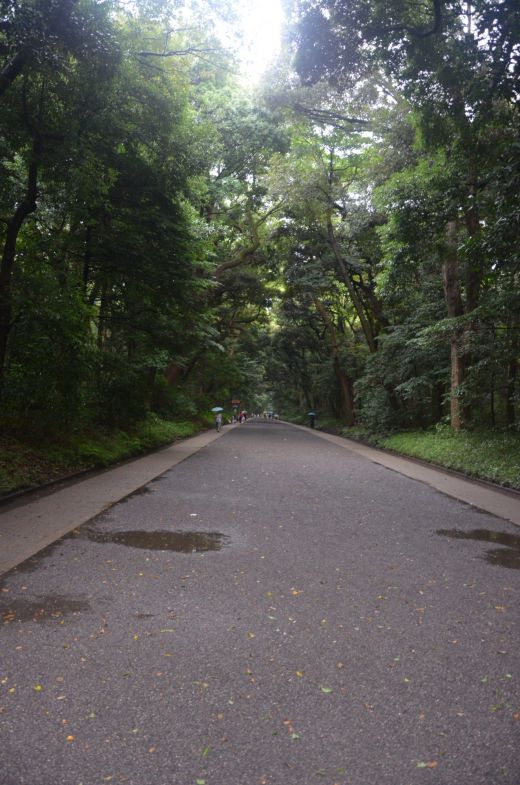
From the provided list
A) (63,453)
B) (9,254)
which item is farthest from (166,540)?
(9,254)

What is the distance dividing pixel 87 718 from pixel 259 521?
15.0 ft

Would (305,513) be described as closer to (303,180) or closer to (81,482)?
(81,482)

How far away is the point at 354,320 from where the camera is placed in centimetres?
3922

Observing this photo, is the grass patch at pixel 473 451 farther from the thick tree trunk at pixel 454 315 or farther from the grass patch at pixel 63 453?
the grass patch at pixel 63 453

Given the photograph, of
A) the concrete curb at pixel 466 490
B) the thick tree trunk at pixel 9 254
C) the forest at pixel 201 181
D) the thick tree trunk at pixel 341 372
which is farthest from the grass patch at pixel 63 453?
the thick tree trunk at pixel 341 372

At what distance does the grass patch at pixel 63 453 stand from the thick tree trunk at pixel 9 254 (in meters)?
1.44

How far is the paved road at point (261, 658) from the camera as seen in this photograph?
7.64ft

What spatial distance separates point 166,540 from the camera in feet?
19.6

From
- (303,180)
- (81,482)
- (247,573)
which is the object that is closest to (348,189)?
(303,180)

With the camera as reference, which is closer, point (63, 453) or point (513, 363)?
point (63, 453)

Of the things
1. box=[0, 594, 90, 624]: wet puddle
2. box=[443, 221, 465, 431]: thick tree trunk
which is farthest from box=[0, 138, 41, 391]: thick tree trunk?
box=[443, 221, 465, 431]: thick tree trunk

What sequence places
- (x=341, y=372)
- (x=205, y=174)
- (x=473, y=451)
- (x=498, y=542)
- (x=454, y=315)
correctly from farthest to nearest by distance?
(x=341, y=372) → (x=454, y=315) → (x=205, y=174) → (x=473, y=451) → (x=498, y=542)

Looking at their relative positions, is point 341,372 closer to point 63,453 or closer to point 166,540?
point 63,453

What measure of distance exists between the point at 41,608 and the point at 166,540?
7.00ft
